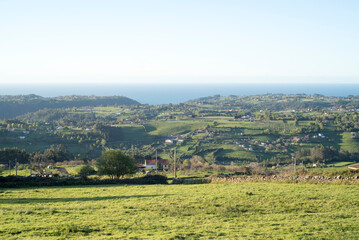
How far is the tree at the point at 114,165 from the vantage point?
32625 millimetres

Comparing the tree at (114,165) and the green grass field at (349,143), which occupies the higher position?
the tree at (114,165)

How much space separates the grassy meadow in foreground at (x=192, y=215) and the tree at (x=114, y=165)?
10.4 metres

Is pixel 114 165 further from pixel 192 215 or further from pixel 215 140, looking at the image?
pixel 215 140

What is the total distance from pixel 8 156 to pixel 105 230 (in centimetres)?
5424

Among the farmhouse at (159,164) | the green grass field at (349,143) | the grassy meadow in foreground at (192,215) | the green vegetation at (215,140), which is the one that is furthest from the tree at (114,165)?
the green grass field at (349,143)

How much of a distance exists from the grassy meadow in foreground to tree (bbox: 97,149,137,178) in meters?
10.4

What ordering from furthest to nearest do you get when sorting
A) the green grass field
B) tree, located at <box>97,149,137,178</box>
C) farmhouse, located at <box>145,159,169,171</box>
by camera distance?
the green grass field < farmhouse, located at <box>145,159,169,171</box> < tree, located at <box>97,149,137,178</box>

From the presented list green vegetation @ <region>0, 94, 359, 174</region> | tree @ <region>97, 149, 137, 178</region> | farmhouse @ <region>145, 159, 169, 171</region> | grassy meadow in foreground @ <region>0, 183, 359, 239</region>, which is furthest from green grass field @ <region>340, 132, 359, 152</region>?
tree @ <region>97, 149, 137, 178</region>

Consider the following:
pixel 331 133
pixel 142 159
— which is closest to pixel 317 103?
pixel 331 133

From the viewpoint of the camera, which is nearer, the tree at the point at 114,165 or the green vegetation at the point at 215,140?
the tree at the point at 114,165

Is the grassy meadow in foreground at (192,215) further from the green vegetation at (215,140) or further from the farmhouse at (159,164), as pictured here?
the green vegetation at (215,140)

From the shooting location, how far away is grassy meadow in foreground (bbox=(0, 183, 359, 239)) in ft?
37.8

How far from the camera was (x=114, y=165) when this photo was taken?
32.9 metres

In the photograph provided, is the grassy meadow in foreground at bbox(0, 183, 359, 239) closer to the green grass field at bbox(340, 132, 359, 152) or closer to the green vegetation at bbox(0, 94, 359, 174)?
the green vegetation at bbox(0, 94, 359, 174)
